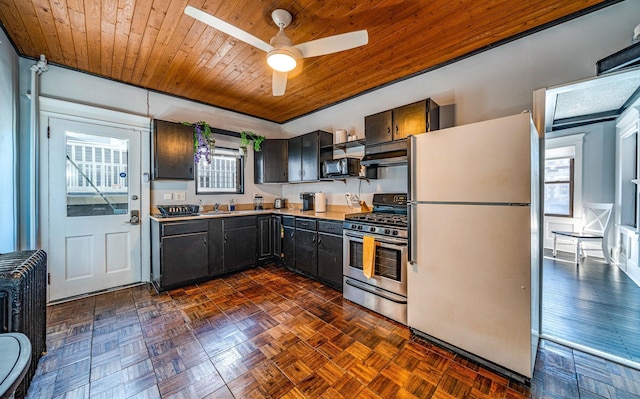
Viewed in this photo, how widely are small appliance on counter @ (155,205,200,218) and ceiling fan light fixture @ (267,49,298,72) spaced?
2.46m

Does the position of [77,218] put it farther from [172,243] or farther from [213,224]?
[213,224]

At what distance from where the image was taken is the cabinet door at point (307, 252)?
3375 mm

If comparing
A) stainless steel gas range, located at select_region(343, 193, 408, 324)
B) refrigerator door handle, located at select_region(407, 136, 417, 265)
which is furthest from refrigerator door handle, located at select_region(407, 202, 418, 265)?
stainless steel gas range, located at select_region(343, 193, 408, 324)

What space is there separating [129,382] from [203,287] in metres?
1.62

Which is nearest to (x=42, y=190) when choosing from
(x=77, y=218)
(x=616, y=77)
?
(x=77, y=218)

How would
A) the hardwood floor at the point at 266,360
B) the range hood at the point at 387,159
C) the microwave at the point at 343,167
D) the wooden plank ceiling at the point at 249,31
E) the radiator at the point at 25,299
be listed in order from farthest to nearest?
the microwave at the point at 343,167 < the range hood at the point at 387,159 < the wooden plank ceiling at the point at 249,31 < the hardwood floor at the point at 266,360 < the radiator at the point at 25,299

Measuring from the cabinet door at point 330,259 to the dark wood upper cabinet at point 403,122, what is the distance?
4.41 feet

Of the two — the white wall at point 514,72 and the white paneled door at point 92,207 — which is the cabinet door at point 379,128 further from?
the white paneled door at point 92,207

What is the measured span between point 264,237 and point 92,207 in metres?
2.22

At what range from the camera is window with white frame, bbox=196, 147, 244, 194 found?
3994 millimetres

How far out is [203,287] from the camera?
3229 millimetres

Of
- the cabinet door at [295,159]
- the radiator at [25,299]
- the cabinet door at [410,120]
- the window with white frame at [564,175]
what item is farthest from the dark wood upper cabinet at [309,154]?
the window with white frame at [564,175]

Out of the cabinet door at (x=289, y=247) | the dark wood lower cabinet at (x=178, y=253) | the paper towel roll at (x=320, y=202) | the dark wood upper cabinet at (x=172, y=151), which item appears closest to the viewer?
the dark wood lower cabinet at (x=178, y=253)

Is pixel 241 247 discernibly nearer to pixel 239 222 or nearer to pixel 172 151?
pixel 239 222
